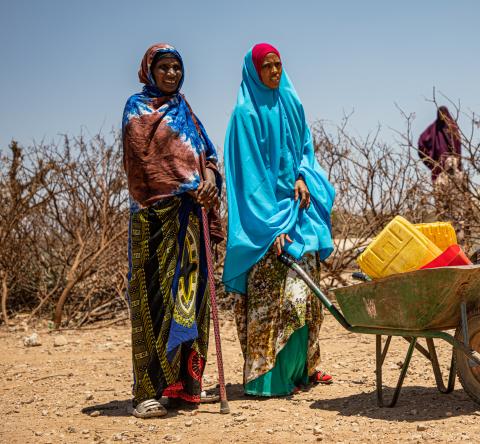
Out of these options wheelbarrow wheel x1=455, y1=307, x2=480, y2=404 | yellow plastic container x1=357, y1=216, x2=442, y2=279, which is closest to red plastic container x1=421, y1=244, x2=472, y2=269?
yellow plastic container x1=357, y1=216, x2=442, y2=279

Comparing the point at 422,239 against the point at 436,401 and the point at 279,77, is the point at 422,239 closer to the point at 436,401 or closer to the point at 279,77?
the point at 436,401

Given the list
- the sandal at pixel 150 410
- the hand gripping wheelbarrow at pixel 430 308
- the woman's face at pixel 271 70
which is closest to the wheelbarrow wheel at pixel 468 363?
the hand gripping wheelbarrow at pixel 430 308

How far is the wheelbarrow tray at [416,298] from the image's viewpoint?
303 cm

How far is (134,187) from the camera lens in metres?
3.80

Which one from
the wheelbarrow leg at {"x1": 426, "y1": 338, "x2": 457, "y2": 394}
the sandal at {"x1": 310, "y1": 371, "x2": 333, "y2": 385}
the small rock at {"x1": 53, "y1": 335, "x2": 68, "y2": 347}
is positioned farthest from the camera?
the small rock at {"x1": 53, "y1": 335, "x2": 68, "y2": 347}

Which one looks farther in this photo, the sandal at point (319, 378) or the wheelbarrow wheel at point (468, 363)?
the sandal at point (319, 378)

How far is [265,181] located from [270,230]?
28 cm

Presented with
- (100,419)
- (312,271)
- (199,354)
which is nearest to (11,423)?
(100,419)

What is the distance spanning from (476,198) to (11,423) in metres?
4.41

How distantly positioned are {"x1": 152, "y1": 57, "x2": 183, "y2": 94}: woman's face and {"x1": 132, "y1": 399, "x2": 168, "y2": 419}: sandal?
1631 mm

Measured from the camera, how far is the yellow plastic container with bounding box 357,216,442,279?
10.6 feet

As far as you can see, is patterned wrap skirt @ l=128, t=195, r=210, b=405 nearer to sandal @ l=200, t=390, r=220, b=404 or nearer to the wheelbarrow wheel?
sandal @ l=200, t=390, r=220, b=404

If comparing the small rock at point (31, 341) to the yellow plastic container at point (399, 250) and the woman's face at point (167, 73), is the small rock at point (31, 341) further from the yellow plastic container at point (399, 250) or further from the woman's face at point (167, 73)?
the yellow plastic container at point (399, 250)

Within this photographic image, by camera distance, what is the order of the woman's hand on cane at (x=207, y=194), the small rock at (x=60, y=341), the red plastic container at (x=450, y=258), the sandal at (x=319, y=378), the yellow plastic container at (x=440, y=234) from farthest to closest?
the small rock at (x=60, y=341)
the sandal at (x=319, y=378)
the woman's hand on cane at (x=207, y=194)
the yellow plastic container at (x=440, y=234)
the red plastic container at (x=450, y=258)
